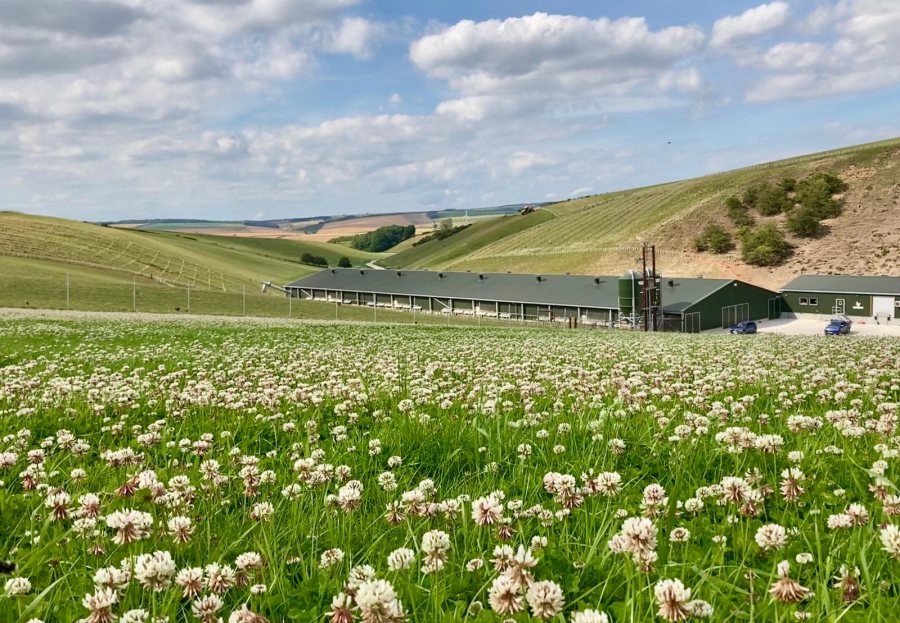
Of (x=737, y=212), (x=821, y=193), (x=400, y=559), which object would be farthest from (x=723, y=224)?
(x=400, y=559)

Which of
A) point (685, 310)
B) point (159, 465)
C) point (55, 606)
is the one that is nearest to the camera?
point (55, 606)

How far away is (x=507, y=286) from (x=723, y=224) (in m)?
69.9

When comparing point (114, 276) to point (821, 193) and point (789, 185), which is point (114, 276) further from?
point (789, 185)

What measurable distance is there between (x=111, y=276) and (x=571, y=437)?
355 ft

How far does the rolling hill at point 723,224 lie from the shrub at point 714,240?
87.4 inches

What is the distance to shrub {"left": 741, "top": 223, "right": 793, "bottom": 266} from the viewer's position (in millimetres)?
125812

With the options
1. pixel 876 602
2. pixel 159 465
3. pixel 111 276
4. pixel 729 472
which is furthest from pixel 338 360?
pixel 111 276

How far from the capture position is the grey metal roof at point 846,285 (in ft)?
309

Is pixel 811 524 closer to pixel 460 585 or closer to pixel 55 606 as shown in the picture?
pixel 460 585

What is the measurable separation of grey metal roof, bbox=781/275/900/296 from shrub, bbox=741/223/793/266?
19.5m

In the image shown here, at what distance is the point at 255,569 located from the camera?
11.9ft

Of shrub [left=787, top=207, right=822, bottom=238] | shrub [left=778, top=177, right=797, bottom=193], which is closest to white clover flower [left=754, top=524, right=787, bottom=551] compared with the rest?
shrub [left=787, top=207, right=822, bottom=238]

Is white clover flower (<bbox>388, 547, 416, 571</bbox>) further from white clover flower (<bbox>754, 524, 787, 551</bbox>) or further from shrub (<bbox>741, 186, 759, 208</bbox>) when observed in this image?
shrub (<bbox>741, 186, 759, 208</bbox>)

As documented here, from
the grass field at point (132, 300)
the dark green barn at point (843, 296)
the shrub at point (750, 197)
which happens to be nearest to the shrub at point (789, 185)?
the shrub at point (750, 197)
